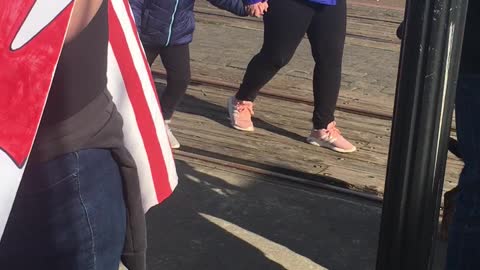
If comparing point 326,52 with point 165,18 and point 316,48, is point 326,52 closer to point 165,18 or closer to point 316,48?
point 316,48

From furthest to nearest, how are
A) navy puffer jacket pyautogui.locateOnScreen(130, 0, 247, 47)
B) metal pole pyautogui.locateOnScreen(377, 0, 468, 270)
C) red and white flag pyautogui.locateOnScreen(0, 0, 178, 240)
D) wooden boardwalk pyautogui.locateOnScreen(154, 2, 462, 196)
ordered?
wooden boardwalk pyautogui.locateOnScreen(154, 2, 462, 196), navy puffer jacket pyautogui.locateOnScreen(130, 0, 247, 47), red and white flag pyautogui.locateOnScreen(0, 0, 178, 240), metal pole pyautogui.locateOnScreen(377, 0, 468, 270)

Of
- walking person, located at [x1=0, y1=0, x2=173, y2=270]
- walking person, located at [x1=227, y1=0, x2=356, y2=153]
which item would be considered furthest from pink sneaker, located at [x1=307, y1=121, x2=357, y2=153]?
walking person, located at [x1=0, y1=0, x2=173, y2=270]

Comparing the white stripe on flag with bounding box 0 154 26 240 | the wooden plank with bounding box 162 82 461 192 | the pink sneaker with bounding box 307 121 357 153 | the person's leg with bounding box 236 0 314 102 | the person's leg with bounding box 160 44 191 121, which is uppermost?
the white stripe on flag with bounding box 0 154 26 240

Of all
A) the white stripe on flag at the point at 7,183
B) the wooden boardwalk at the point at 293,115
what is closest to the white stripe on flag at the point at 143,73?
the white stripe on flag at the point at 7,183

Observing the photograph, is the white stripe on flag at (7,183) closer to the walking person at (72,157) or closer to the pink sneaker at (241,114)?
the walking person at (72,157)

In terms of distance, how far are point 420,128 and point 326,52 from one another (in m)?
3.74

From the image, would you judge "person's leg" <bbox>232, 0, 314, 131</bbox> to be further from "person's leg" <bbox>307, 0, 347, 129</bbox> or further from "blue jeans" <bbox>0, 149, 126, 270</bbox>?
"blue jeans" <bbox>0, 149, 126, 270</bbox>

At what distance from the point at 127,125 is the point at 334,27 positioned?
323cm

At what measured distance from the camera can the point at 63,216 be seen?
189 centimetres

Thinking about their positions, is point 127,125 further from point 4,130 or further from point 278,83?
point 278,83

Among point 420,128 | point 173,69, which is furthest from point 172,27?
point 420,128

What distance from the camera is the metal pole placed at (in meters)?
1.49

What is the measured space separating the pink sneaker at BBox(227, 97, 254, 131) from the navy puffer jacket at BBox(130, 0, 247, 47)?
76 cm

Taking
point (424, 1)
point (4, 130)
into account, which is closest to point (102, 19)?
point (4, 130)
